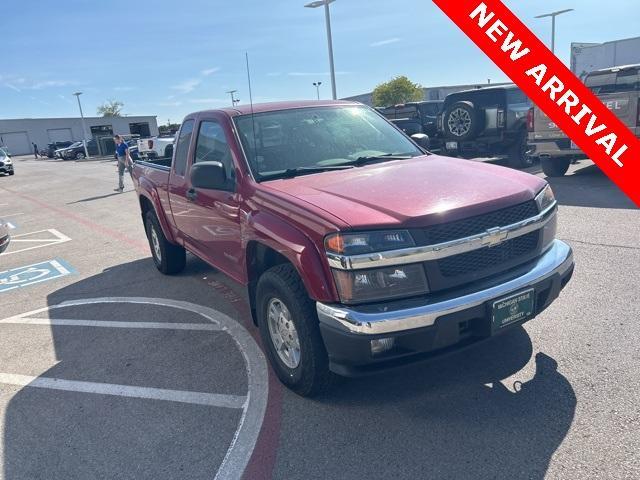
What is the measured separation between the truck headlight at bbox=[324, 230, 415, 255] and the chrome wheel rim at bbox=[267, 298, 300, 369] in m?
0.70

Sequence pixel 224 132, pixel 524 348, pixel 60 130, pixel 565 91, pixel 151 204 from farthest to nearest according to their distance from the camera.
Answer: pixel 60 130, pixel 151 204, pixel 565 91, pixel 224 132, pixel 524 348

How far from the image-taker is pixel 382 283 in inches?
106

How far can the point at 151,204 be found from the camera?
20.4 ft

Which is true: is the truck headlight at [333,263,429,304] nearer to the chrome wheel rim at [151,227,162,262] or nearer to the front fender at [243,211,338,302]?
the front fender at [243,211,338,302]

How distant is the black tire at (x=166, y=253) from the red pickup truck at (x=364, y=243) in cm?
206

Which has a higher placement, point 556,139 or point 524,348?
point 556,139

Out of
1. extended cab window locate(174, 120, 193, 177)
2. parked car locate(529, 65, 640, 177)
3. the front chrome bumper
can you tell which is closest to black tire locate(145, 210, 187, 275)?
extended cab window locate(174, 120, 193, 177)

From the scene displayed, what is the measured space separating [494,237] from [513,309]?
1.38 ft

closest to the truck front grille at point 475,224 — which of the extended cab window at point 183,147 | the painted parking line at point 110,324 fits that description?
the painted parking line at point 110,324

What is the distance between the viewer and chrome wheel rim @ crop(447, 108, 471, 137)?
11688 mm

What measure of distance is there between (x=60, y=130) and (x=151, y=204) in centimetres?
7954

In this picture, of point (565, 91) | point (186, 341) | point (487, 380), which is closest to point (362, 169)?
point (487, 380)

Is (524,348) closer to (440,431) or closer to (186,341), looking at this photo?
(440,431)

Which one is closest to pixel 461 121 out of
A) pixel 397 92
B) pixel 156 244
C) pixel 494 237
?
pixel 156 244
